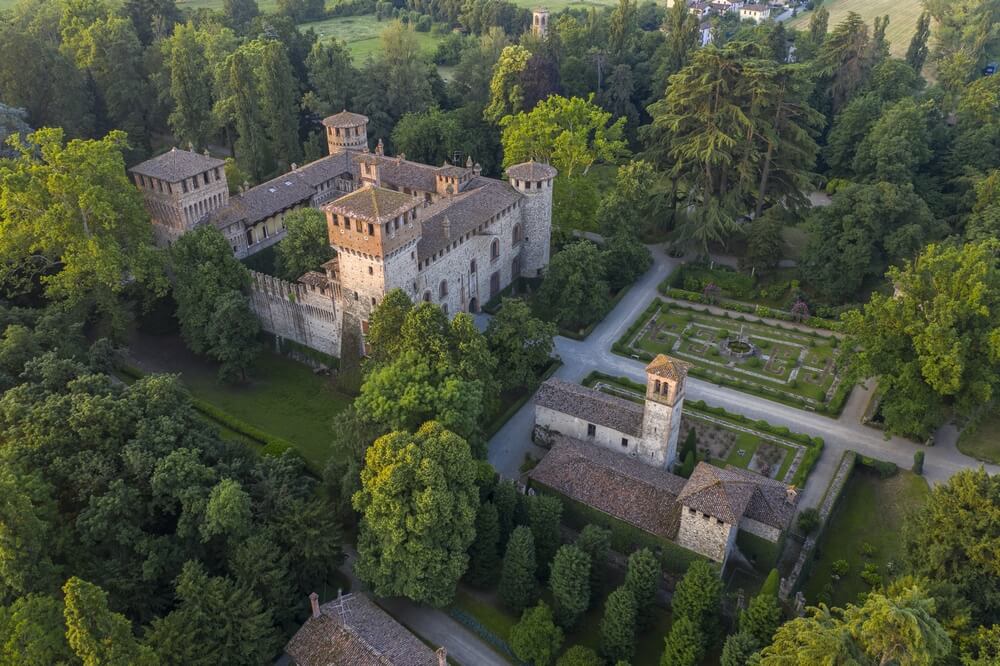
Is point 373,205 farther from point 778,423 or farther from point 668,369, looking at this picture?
point 778,423

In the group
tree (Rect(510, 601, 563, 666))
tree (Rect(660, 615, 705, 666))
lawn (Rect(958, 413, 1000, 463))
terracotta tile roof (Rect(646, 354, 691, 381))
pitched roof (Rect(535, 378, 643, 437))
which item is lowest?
lawn (Rect(958, 413, 1000, 463))

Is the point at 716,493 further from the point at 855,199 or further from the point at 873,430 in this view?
the point at 855,199

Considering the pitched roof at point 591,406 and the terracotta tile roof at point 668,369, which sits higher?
the terracotta tile roof at point 668,369

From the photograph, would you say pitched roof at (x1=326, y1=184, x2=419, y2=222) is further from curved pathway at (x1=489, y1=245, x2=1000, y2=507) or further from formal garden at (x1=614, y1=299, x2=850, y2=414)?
formal garden at (x1=614, y1=299, x2=850, y2=414)

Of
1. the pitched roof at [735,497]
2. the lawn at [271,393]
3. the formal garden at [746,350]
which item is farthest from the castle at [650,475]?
the lawn at [271,393]

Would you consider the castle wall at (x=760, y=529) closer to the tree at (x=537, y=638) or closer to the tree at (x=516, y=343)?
the tree at (x=537, y=638)

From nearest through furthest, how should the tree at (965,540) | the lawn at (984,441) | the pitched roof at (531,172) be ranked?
the tree at (965,540)
the lawn at (984,441)
the pitched roof at (531,172)

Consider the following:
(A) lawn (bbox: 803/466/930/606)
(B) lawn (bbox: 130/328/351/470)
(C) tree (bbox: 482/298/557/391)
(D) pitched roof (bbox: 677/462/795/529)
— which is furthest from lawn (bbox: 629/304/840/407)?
(B) lawn (bbox: 130/328/351/470)
